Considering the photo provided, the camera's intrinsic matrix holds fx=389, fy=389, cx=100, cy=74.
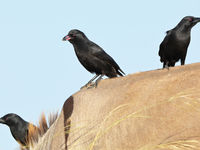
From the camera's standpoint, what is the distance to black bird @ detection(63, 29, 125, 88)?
257 inches

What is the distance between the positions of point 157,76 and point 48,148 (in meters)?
1.50

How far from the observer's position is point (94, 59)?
6.53 metres

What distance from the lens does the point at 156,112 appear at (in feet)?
11.8

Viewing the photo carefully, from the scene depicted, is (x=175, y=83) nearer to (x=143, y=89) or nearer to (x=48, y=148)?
(x=143, y=89)

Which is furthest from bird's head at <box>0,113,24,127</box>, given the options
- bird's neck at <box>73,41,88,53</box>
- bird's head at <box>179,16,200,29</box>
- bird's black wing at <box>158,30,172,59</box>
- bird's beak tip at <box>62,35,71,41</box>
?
bird's head at <box>179,16,200,29</box>

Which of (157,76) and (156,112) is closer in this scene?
(156,112)

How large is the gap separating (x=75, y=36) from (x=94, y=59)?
0.68 metres

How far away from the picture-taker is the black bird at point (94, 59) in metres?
6.53

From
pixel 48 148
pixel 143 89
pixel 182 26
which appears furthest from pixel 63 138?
pixel 182 26

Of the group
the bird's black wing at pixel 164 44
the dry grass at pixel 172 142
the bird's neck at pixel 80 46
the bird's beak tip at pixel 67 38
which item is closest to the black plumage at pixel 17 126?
the bird's beak tip at pixel 67 38

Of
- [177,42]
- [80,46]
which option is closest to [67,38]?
[80,46]

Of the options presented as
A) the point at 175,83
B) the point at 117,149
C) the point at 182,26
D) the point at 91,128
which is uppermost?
the point at 182,26

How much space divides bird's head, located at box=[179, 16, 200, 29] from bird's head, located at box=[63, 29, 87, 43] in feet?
6.00

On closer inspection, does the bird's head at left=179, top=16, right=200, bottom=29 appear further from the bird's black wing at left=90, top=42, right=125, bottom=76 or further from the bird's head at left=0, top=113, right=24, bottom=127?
the bird's head at left=0, top=113, right=24, bottom=127
